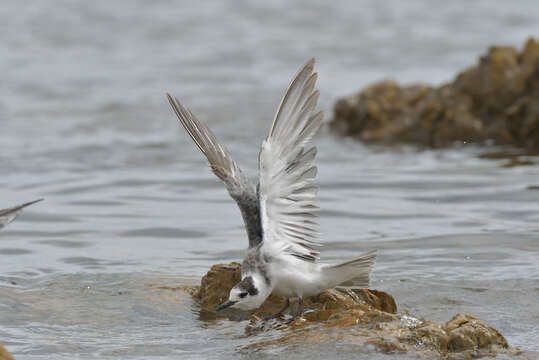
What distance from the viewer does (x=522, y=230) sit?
28.3 ft

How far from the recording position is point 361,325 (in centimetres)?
561

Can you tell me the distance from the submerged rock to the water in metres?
0.18

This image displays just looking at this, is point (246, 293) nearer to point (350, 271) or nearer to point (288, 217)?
point (288, 217)

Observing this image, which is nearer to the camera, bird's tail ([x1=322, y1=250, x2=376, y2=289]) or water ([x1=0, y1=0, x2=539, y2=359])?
bird's tail ([x1=322, y1=250, x2=376, y2=289])

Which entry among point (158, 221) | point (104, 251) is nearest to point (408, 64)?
point (158, 221)

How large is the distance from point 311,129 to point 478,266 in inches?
94.6

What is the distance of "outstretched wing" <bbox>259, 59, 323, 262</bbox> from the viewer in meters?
5.75

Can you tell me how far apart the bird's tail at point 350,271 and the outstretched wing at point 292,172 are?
0.16m

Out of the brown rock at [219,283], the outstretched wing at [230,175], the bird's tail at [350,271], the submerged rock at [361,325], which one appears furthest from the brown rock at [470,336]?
the brown rock at [219,283]

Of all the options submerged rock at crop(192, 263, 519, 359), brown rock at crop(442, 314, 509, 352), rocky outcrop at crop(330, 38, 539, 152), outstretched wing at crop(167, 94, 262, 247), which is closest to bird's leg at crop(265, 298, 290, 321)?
submerged rock at crop(192, 263, 519, 359)

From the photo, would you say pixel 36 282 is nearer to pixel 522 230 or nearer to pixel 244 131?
pixel 522 230

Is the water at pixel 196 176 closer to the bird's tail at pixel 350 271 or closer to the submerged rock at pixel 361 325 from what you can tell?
the submerged rock at pixel 361 325

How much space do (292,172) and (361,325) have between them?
1010mm

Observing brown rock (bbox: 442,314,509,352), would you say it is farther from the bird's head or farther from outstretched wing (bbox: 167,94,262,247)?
outstretched wing (bbox: 167,94,262,247)
